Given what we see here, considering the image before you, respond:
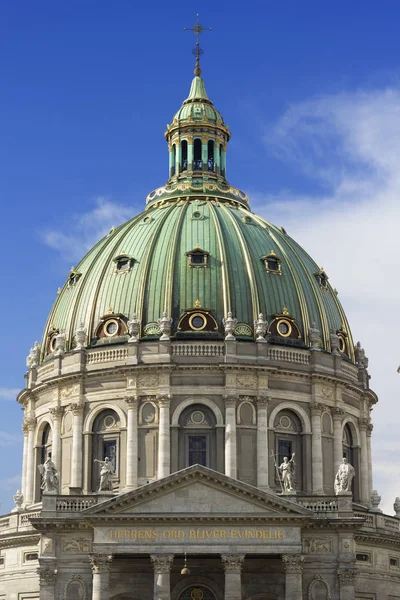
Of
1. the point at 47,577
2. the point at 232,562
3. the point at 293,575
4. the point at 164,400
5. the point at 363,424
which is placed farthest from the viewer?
the point at 363,424

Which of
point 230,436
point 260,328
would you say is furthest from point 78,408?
point 260,328

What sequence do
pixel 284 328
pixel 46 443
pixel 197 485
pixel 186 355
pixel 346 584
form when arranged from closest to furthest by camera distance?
pixel 197 485 < pixel 346 584 < pixel 186 355 < pixel 284 328 < pixel 46 443

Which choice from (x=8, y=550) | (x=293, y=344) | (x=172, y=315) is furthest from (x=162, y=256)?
(x=8, y=550)

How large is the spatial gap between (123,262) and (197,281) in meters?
5.62

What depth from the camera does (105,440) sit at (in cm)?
8906

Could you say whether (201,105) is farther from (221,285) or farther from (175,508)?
(175,508)

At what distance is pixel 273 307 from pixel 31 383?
17625 mm

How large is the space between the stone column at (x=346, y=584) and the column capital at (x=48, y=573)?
16031 millimetres

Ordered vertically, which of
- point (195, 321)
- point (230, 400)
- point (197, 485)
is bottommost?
point (197, 485)

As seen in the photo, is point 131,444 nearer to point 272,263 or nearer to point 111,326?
point 111,326

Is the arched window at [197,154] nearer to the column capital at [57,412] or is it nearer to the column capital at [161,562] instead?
the column capital at [57,412]

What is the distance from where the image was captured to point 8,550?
3442 inches

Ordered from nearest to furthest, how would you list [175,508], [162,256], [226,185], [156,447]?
[175,508]
[156,447]
[162,256]
[226,185]

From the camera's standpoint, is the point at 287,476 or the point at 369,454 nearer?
the point at 287,476
